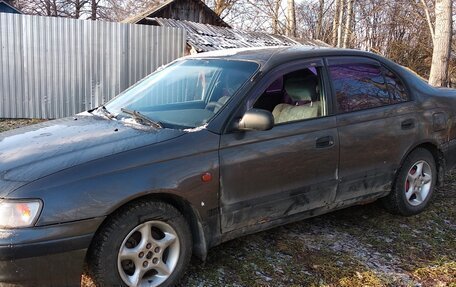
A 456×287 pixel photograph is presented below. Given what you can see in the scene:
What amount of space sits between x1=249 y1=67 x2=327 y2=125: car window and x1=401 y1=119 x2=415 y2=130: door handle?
99cm

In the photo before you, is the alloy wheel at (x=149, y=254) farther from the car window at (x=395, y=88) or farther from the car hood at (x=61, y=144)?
the car window at (x=395, y=88)

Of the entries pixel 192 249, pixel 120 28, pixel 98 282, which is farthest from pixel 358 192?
pixel 120 28

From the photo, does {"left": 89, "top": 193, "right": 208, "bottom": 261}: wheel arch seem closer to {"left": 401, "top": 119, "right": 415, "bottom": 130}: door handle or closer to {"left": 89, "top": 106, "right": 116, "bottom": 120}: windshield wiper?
{"left": 89, "top": 106, "right": 116, "bottom": 120}: windshield wiper

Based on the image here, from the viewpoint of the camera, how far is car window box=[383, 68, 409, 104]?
444 centimetres

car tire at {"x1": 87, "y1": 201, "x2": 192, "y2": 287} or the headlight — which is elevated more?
the headlight

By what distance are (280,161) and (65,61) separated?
8483 millimetres

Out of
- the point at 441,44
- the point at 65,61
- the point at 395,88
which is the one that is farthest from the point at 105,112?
the point at 441,44

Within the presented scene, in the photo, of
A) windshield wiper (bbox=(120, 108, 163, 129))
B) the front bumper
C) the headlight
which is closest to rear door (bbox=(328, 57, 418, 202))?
windshield wiper (bbox=(120, 108, 163, 129))

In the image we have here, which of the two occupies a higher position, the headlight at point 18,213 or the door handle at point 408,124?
the door handle at point 408,124

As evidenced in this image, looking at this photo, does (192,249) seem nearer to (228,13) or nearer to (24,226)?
(24,226)

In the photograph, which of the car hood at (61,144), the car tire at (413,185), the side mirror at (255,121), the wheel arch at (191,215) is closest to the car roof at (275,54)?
the side mirror at (255,121)

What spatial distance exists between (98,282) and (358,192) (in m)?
2.38

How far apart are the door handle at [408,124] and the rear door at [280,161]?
0.92 m

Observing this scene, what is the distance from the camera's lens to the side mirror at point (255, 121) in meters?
3.23
